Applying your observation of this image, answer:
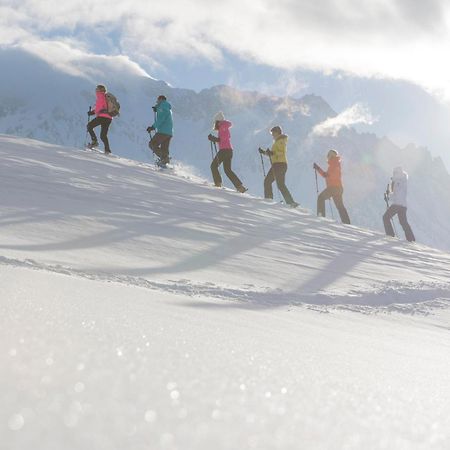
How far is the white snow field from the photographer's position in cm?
68

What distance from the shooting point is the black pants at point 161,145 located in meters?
12.5

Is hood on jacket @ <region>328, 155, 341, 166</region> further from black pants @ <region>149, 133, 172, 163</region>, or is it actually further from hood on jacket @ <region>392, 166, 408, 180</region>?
black pants @ <region>149, 133, 172, 163</region>

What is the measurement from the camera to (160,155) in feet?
41.9

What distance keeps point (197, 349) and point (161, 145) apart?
1215 centimetres

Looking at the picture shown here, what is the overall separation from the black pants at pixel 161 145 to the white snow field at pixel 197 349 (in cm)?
760

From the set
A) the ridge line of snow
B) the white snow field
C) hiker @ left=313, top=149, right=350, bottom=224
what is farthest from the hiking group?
the white snow field

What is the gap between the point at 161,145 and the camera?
13.0 m

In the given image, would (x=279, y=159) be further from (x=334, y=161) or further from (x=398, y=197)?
(x=398, y=197)

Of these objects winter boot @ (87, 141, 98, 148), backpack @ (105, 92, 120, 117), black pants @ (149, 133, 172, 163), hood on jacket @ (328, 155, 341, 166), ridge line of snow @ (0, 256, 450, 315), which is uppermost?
backpack @ (105, 92, 120, 117)

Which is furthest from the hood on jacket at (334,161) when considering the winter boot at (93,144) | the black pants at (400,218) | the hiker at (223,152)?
the winter boot at (93,144)

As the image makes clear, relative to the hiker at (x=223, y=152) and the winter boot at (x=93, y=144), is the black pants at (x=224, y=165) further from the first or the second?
the winter boot at (x=93, y=144)

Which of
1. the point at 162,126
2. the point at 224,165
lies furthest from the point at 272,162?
the point at 162,126

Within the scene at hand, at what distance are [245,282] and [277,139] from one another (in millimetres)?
7936

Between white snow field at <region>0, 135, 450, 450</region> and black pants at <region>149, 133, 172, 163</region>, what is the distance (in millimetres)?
7599
